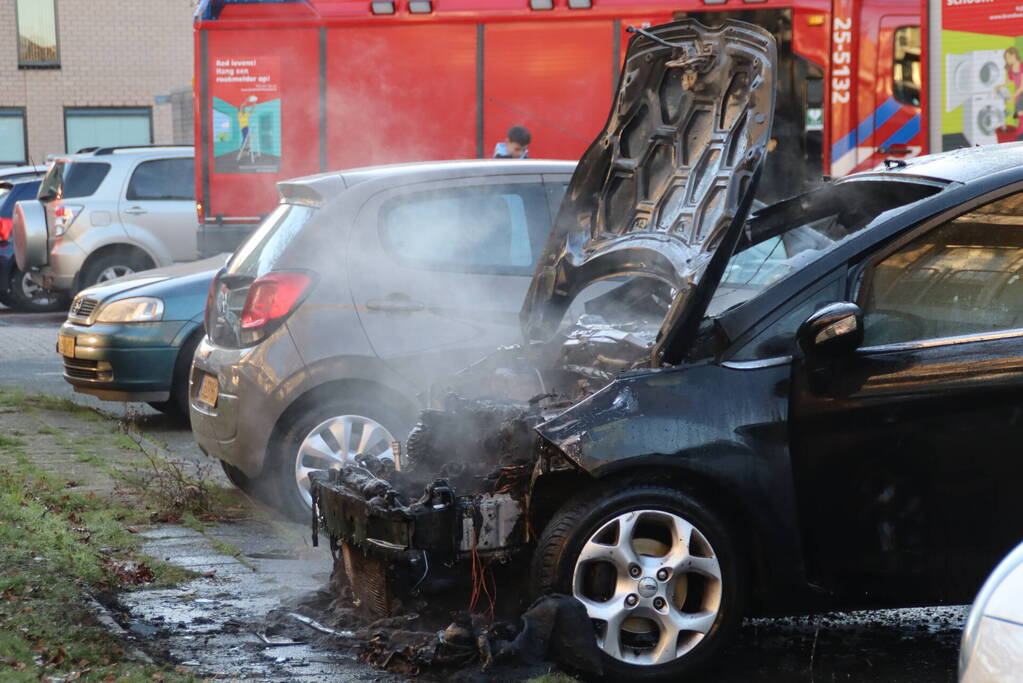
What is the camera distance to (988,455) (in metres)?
4.69

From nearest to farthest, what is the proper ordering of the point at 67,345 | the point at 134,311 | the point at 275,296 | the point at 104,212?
the point at 275,296 → the point at 134,311 → the point at 67,345 → the point at 104,212

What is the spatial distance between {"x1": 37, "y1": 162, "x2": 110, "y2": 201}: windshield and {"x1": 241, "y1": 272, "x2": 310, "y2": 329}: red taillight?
11.6m

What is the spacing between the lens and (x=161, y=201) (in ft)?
58.4

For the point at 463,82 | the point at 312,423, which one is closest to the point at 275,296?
the point at 312,423

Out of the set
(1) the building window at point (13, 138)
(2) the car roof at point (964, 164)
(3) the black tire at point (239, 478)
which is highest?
(1) the building window at point (13, 138)

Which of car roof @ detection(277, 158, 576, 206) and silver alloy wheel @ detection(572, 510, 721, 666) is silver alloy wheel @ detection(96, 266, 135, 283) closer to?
car roof @ detection(277, 158, 576, 206)

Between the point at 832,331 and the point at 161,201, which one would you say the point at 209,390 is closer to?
the point at 832,331

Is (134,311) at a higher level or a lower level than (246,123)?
lower

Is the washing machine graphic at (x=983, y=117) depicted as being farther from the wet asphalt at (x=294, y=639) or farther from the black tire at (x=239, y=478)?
the black tire at (x=239, y=478)

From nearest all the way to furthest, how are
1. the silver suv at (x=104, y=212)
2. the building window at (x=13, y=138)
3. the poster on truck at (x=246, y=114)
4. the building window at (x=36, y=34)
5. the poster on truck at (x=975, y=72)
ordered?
the poster on truck at (x=975, y=72) → the poster on truck at (x=246, y=114) → the silver suv at (x=104, y=212) → the building window at (x=36, y=34) → the building window at (x=13, y=138)

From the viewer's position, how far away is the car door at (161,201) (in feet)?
58.1

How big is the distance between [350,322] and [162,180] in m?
11.6

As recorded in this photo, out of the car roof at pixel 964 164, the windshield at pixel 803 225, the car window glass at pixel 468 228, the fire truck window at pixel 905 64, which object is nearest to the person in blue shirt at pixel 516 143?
the fire truck window at pixel 905 64

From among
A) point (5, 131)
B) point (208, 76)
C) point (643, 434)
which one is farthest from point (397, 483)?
point (5, 131)
